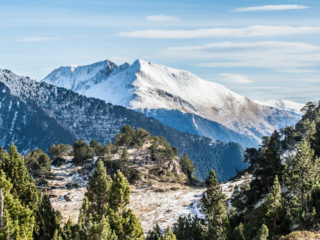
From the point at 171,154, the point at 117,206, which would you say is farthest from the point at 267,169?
the point at 171,154

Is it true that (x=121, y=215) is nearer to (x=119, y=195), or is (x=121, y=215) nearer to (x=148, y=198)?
(x=119, y=195)

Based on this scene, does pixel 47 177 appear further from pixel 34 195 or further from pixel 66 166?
pixel 34 195

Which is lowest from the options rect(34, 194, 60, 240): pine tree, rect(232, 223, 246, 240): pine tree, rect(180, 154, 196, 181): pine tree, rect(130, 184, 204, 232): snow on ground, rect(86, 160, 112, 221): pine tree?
rect(130, 184, 204, 232): snow on ground

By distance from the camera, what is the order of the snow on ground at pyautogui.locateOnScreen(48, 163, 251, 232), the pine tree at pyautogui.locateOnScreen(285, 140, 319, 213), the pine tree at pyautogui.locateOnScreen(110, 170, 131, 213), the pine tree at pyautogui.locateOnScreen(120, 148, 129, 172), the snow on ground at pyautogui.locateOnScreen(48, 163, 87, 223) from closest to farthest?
the pine tree at pyautogui.locateOnScreen(110, 170, 131, 213) → the pine tree at pyautogui.locateOnScreen(285, 140, 319, 213) → the snow on ground at pyautogui.locateOnScreen(48, 163, 251, 232) → the snow on ground at pyautogui.locateOnScreen(48, 163, 87, 223) → the pine tree at pyautogui.locateOnScreen(120, 148, 129, 172)

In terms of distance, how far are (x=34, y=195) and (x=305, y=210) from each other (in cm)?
4015

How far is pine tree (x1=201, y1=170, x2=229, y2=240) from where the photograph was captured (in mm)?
53812

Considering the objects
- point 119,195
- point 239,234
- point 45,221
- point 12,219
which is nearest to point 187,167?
point 239,234

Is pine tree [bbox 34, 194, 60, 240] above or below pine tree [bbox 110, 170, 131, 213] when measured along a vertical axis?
below

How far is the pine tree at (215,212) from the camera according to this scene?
53.8 metres

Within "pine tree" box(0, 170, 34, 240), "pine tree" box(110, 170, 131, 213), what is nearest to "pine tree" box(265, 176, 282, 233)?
"pine tree" box(110, 170, 131, 213)

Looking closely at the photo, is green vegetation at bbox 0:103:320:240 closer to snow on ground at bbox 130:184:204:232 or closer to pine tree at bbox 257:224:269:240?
pine tree at bbox 257:224:269:240

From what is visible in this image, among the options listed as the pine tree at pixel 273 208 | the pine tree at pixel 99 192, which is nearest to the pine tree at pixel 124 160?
the pine tree at pixel 273 208

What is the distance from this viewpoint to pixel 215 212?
55.0m

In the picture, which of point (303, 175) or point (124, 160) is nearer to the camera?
point (303, 175)
